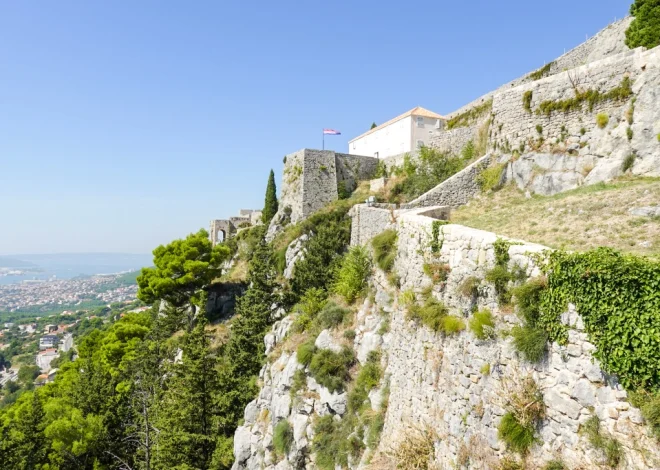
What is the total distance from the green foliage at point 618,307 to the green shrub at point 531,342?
0.18m

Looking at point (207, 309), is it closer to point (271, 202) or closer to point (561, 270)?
point (271, 202)

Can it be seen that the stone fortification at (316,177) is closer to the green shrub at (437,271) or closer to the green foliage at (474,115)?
the green foliage at (474,115)

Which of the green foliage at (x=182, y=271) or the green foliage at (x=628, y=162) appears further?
the green foliage at (x=182, y=271)

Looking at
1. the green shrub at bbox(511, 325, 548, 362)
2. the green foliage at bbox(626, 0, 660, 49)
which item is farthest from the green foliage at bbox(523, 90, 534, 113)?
the green shrub at bbox(511, 325, 548, 362)

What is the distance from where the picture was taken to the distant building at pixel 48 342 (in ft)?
357

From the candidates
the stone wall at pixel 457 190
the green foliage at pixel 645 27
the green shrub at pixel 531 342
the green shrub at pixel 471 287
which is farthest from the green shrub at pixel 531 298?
the green foliage at pixel 645 27

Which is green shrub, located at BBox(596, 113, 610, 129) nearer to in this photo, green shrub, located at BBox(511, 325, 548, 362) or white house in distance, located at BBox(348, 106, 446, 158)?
green shrub, located at BBox(511, 325, 548, 362)

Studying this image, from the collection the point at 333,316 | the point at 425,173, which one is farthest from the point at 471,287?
the point at 425,173

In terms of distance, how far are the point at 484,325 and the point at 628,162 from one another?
9902mm

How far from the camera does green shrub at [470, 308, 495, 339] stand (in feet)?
18.8

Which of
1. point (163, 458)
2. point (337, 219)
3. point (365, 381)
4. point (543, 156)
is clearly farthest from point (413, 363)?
point (337, 219)

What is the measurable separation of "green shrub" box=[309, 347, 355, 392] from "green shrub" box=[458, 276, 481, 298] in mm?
6522

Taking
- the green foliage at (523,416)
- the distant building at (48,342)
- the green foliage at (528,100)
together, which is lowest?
the distant building at (48,342)

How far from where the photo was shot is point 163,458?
16.5 metres
